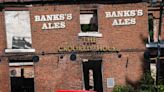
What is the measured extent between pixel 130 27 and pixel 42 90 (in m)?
6.88

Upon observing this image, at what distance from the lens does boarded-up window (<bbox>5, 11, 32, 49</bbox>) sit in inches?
1150

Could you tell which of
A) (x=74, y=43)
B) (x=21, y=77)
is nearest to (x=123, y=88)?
(x=74, y=43)

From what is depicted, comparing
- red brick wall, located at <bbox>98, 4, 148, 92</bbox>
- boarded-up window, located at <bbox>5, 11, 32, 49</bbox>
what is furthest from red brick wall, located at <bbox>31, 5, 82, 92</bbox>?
red brick wall, located at <bbox>98, 4, 148, 92</bbox>

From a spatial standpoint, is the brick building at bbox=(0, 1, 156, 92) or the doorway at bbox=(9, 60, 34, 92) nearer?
the brick building at bbox=(0, 1, 156, 92)

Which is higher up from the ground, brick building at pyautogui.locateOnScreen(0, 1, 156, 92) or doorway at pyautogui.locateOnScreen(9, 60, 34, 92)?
brick building at pyautogui.locateOnScreen(0, 1, 156, 92)

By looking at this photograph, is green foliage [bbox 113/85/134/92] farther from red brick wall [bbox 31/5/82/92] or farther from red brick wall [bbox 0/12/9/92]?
red brick wall [bbox 0/12/9/92]

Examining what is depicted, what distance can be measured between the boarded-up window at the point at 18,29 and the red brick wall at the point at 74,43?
0.40 m

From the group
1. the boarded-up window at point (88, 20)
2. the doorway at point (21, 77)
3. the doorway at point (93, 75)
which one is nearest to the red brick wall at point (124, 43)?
the boarded-up window at point (88, 20)

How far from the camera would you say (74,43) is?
2911 centimetres

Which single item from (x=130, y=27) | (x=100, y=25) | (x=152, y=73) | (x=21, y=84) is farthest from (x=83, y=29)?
(x=21, y=84)

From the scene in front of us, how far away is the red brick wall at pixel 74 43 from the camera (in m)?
29.0

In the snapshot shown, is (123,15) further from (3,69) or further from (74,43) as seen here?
(3,69)

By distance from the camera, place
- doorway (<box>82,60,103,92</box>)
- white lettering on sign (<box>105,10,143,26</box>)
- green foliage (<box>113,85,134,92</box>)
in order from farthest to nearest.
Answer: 1. doorway (<box>82,60,103,92</box>)
2. white lettering on sign (<box>105,10,143,26</box>)
3. green foliage (<box>113,85,134,92</box>)

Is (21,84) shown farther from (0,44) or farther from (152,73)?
(152,73)
